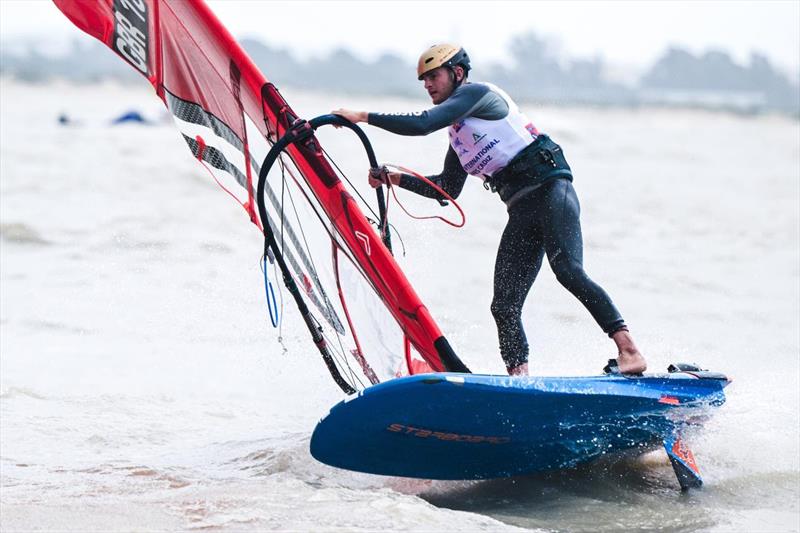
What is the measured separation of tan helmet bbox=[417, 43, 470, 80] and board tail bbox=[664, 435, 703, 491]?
197cm

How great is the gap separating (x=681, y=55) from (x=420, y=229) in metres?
117

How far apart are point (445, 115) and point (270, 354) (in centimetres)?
328

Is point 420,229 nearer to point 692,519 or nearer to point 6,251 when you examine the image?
point 6,251

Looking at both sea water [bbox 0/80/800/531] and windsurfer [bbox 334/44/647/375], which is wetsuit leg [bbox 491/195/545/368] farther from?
sea water [bbox 0/80/800/531]

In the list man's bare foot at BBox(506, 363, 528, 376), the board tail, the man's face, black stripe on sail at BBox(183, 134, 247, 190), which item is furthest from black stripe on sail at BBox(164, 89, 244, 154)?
the board tail

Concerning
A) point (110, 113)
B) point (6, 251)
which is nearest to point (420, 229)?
point (6, 251)

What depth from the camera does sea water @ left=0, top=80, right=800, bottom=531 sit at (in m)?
4.61

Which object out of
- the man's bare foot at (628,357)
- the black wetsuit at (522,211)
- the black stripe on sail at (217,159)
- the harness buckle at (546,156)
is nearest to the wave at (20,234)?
the black stripe on sail at (217,159)

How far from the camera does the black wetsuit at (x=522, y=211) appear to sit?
4.90 m

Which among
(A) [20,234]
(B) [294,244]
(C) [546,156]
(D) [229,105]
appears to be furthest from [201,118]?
(A) [20,234]

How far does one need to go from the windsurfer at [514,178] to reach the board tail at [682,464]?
49 centimetres

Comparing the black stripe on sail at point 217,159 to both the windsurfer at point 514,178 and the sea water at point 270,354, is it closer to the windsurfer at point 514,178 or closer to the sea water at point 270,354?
the windsurfer at point 514,178

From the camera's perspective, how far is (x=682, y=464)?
5137mm

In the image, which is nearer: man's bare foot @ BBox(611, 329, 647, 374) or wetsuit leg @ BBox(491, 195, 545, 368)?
man's bare foot @ BBox(611, 329, 647, 374)
